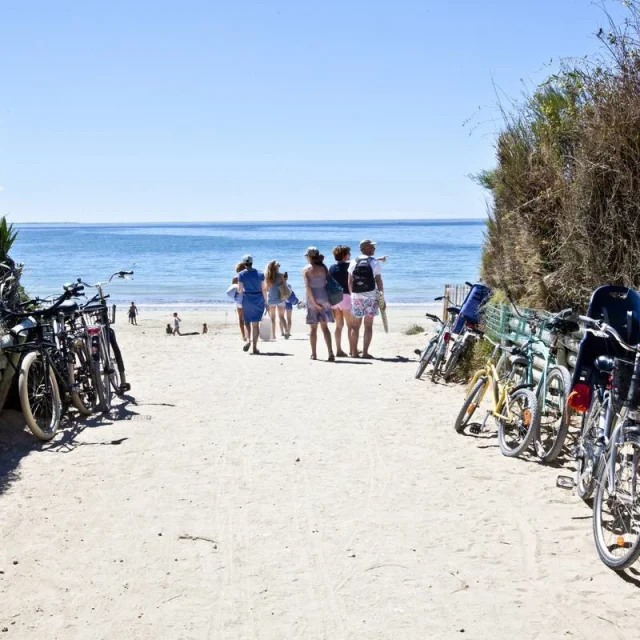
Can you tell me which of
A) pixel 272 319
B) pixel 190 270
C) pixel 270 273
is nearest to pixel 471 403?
pixel 270 273

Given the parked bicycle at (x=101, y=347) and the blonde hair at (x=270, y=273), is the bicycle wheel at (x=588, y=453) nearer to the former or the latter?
the parked bicycle at (x=101, y=347)

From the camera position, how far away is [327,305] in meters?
12.9

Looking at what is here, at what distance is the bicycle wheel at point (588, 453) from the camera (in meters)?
5.29

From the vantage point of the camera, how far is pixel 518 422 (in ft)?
22.5

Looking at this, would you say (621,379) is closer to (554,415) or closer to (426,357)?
(554,415)

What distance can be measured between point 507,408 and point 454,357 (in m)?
3.44

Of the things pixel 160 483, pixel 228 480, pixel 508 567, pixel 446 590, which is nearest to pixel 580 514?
pixel 508 567

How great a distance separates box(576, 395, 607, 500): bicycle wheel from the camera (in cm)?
529

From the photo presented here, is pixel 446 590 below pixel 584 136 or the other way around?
below

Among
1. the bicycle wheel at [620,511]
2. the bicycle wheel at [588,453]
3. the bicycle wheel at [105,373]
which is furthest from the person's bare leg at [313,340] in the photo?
the bicycle wheel at [620,511]

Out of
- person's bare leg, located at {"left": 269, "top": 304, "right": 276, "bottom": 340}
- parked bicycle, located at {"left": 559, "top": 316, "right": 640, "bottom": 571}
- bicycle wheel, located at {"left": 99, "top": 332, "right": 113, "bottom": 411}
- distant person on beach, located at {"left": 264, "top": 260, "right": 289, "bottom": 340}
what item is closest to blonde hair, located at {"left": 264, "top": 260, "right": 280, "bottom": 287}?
distant person on beach, located at {"left": 264, "top": 260, "right": 289, "bottom": 340}

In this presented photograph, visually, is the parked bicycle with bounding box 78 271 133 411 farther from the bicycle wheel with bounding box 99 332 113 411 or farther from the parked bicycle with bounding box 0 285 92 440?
the parked bicycle with bounding box 0 285 92 440

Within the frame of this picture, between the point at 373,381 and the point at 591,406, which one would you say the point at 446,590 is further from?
the point at 373,381

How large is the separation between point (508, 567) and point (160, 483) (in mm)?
2764
